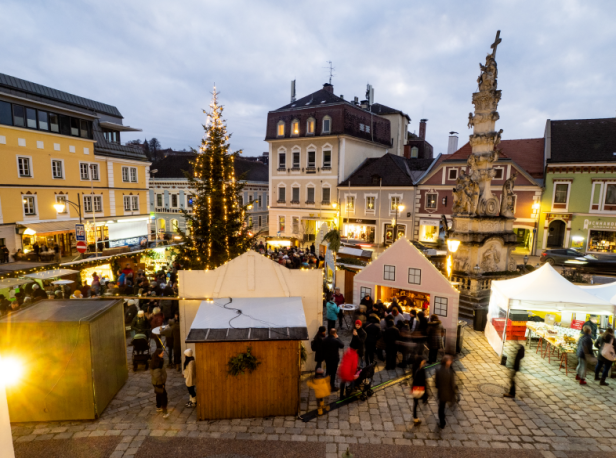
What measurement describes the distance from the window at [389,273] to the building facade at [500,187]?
17973 mm

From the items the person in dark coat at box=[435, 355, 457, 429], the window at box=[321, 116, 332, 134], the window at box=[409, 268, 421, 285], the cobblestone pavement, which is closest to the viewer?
the cobblestone pavement

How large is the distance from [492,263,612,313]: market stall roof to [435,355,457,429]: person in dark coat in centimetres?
412

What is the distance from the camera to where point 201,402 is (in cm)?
709

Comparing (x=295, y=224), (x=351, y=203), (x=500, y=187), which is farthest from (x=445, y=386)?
(x=295, y=224)

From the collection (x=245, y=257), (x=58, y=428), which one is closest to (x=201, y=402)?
(x=58, y=428)

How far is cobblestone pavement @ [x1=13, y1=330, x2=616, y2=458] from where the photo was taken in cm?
646

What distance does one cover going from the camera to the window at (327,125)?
31.6m

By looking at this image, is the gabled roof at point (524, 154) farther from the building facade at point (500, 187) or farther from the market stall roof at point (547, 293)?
the market stall roof at point (547, 293)

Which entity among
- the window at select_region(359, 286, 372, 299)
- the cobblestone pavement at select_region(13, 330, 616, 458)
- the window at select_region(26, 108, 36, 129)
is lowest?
the cobblestone pavement at select_region(13, 330, 616, 458)

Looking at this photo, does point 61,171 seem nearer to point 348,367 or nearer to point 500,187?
point 348,367

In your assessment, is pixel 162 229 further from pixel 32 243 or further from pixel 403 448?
pixel 403 448

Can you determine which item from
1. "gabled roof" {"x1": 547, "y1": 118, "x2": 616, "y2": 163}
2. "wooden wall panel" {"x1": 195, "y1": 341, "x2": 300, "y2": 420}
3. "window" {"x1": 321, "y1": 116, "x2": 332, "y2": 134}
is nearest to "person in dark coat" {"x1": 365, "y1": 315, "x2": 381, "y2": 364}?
"wooden wall panel" {"x1": 195, "y1": 341, "x2": 300, "y2": 420}

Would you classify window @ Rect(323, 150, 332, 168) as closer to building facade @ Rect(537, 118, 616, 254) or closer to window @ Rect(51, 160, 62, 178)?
building facade @ Rect(537, 118, 616, 254)

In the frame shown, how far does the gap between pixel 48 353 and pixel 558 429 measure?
1086 centimetres
